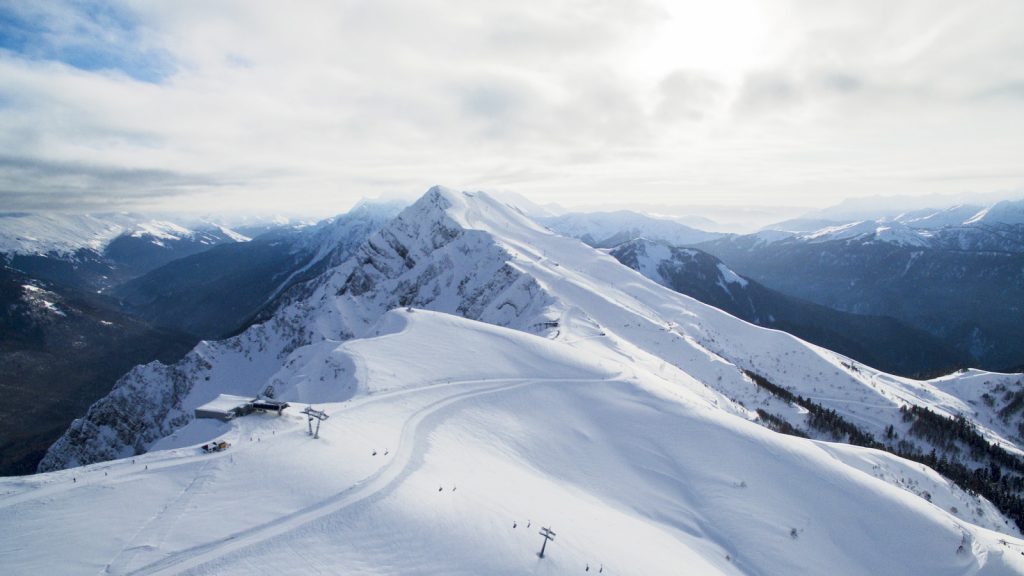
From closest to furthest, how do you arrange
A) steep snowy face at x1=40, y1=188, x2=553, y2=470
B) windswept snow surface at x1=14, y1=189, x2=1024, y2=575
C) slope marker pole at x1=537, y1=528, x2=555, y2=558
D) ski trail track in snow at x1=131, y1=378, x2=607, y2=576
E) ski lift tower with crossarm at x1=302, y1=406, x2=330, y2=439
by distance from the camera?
ski trail track in snow at x1=131, y1=378, x2=607, y2=576, windswept snow surface at x1=14, y1=189, x2=1024, y2=575, slope marker pole at x1=537, y1=528, x2=555, y2=558, ski lift tower with crossarm at x1=302, y1=406, x2=330, y2=439, steep snowy face at x1=40, y1=188, x2=553, y2=470

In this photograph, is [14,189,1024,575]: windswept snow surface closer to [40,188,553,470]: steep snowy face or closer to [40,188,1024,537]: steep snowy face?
[40,188,1024,537]: steep snowy face

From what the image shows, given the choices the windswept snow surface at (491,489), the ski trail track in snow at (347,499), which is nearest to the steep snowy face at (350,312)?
the windswept snow surface at (491,489)

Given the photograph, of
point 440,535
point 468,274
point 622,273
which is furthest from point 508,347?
point 622,273

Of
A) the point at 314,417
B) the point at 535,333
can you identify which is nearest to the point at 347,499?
the point at 314,417

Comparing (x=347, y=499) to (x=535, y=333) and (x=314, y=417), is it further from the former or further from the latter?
(x=535, y=333)

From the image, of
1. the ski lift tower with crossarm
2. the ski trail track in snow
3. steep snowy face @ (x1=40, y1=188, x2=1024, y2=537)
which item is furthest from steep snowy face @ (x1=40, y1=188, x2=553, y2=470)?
the ski lift tower with crossarm

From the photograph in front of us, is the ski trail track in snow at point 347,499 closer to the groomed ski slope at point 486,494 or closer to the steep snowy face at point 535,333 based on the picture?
the groomed ski slope at point 486,494
